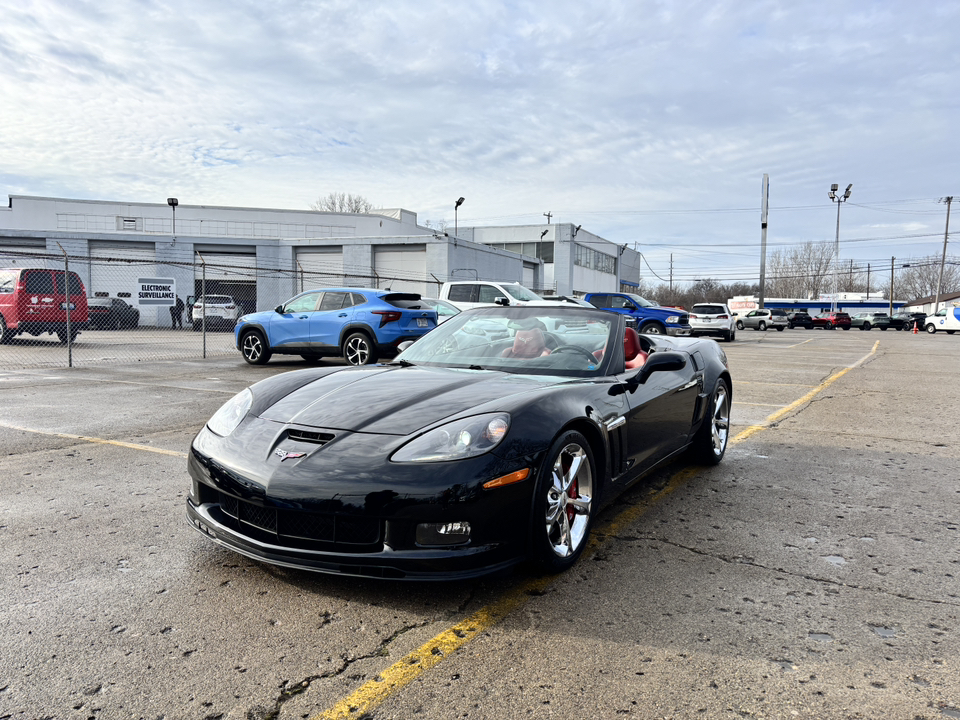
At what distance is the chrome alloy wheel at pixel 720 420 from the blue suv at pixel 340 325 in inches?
300

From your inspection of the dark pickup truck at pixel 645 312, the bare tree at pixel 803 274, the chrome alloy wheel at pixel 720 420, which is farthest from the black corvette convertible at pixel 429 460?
the bare tree at pixel 803 274

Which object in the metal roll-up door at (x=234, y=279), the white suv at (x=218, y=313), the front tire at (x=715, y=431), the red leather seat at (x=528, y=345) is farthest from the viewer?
the metal roll-up door at (x=234, y=279)

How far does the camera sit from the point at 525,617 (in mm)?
2713

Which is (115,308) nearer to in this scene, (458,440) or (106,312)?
(106,312)

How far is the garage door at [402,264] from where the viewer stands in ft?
100

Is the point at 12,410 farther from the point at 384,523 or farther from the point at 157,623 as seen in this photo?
the point at 384,523

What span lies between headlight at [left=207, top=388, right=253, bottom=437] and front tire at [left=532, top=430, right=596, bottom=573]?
147 centimetres

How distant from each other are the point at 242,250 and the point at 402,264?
27.2 feet

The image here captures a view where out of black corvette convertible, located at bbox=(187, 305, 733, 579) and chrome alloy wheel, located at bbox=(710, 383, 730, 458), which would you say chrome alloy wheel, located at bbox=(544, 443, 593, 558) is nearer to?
black corvette convertible, located at bbox=(187, 305, 733, 579)

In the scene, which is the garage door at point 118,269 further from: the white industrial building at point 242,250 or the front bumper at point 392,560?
the front bumper at point 392,560

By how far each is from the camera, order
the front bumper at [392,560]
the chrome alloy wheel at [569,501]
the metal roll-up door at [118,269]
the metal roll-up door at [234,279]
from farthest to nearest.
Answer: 1. the metal roll-up door at [234,279]
2. the metal roll-up door at [118,269]
3. the chrome alloy wheel at [569,501]
4. the front bumper at [392,560]

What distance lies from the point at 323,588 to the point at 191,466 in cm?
87

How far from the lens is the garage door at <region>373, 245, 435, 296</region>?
3062 cm

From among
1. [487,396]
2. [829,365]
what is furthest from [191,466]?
[829,365]
